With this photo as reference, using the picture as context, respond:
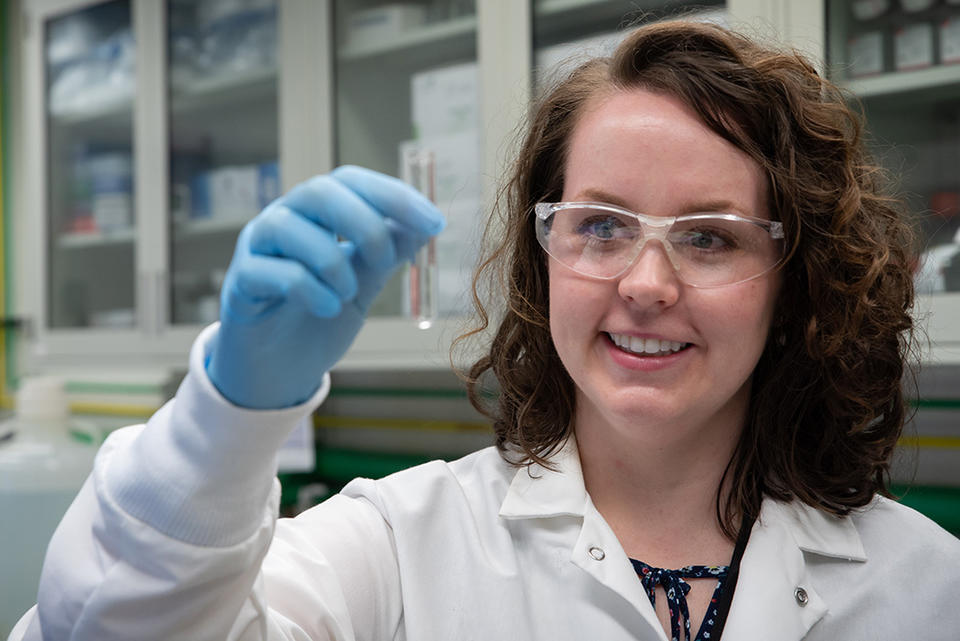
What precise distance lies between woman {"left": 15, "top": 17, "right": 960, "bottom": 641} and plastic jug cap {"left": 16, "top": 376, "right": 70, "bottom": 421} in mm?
1096

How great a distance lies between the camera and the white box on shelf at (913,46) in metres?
1.59

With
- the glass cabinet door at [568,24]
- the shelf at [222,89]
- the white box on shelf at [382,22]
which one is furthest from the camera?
the shelf at [222,89]

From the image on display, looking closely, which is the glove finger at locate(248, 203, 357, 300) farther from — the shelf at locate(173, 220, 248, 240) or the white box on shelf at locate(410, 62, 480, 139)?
the shelf at locate(173, 220, 248, 240)

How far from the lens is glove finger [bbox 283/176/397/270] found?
0.71 meters

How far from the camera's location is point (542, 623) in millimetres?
1061

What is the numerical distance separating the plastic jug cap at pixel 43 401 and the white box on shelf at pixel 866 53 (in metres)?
1.77

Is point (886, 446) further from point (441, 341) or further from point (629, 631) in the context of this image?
point (441, 341)

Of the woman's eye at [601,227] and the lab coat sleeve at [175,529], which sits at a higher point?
the woman's eye at [601,227]

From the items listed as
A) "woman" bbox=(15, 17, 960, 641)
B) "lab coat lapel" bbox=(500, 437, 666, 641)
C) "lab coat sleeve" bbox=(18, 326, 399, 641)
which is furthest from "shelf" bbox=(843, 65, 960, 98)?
"lab coat sleeve" bbox=(18, 326, 399, 641)

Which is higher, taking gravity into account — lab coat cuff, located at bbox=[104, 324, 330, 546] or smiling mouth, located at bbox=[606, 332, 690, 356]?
smiling mouth, located at bbox=[606, 332, 690, 356]

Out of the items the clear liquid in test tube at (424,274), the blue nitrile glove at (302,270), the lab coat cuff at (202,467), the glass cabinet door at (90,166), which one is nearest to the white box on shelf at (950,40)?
the clear liquid in test tube at (424,274)

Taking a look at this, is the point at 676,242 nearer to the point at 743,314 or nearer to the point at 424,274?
the point at 743,314

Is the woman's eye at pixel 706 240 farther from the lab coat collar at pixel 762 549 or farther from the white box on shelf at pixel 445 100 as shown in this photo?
the white box on shelf at pixel 445 100

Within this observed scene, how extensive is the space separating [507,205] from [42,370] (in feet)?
7.34
